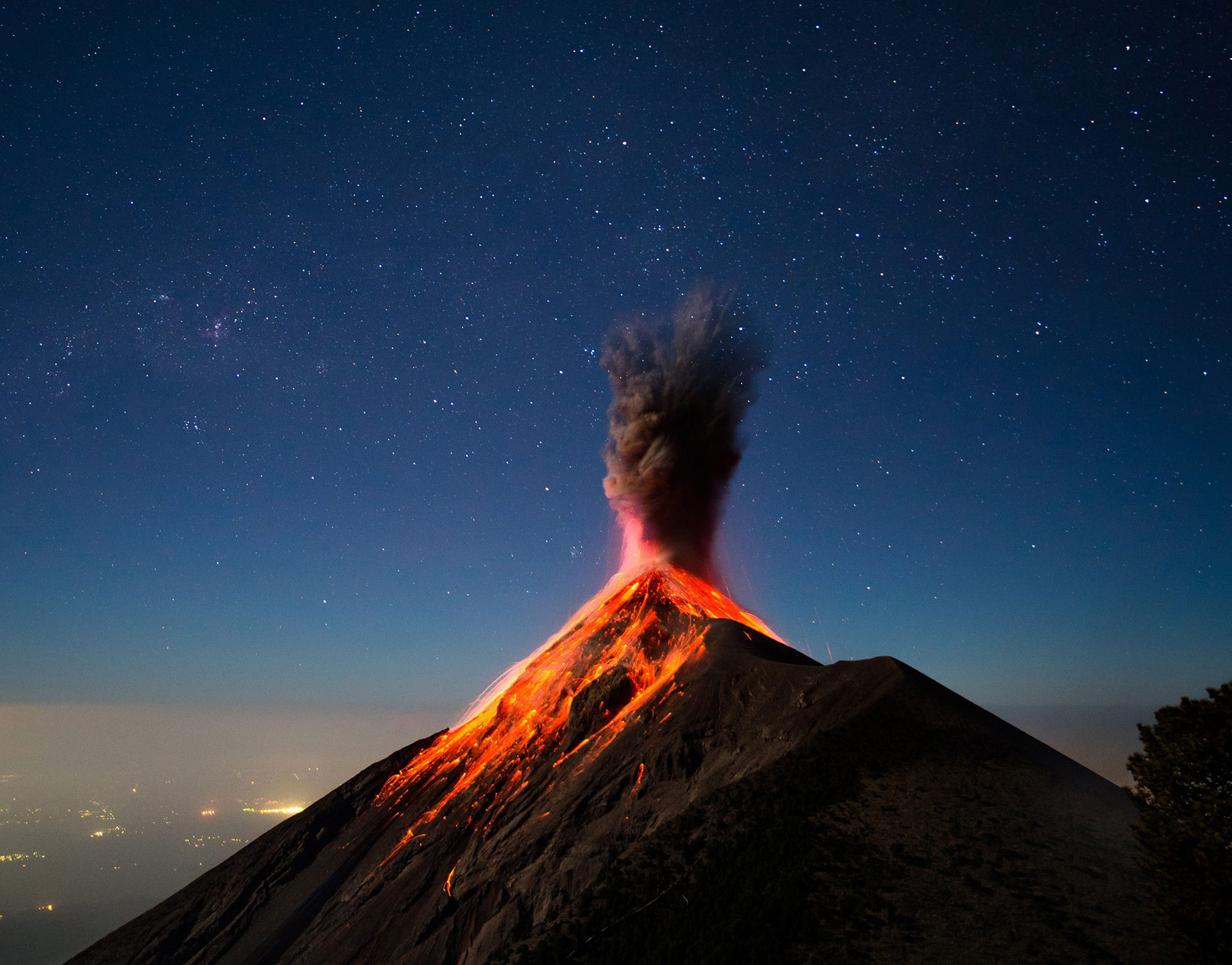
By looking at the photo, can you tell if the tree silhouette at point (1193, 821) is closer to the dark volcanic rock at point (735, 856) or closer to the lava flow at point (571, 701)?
the dark volcanic rock at point (735, 856)

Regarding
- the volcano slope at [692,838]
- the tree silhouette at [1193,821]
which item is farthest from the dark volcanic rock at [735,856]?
the tree silhouette at [1193,821]

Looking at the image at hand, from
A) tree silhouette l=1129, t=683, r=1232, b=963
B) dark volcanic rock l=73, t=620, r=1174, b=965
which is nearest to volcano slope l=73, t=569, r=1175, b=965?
dark volcanic rock l=73, t=620, r=1174, b=965

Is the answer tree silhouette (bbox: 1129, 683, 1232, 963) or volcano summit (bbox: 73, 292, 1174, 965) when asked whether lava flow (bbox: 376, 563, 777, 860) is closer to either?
volcano summit (bbox: 73, 292, 1174, 965)

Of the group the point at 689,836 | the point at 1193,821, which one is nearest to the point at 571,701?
the point at 689,836

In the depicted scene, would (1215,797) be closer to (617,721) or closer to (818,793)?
(818,793)

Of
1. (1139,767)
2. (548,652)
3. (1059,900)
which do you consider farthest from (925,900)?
(548,652)

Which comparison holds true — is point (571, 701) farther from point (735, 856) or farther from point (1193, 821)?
point (1193, 821)
